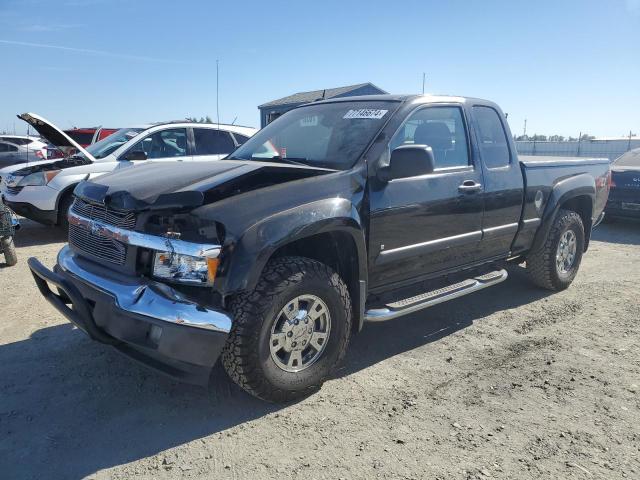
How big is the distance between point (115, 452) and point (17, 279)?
3928mm

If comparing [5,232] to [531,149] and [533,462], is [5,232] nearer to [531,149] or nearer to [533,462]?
[533,462]

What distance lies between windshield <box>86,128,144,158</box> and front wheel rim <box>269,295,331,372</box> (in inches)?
247

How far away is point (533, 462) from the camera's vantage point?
2697mm

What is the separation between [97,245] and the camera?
10.5 ft

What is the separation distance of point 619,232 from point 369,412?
27.2 feet

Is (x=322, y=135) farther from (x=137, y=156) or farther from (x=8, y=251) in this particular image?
(x=8, y=251)

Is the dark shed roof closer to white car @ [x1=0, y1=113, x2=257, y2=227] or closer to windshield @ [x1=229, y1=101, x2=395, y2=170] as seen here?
white car @ [x1=0, y1=113, x2=257, y2=227]

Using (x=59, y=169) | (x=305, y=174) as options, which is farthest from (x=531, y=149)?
(x=305, y=174)

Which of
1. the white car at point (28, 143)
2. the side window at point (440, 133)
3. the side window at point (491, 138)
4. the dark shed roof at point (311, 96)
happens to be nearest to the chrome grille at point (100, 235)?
the side window at point (440, 133)

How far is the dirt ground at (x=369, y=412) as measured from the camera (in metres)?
2.66

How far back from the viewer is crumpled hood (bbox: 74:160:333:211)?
283 centimetres

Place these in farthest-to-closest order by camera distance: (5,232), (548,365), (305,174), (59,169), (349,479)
→ (59,169) → (5,232) → (548,365) → (305,174) → (349,479)

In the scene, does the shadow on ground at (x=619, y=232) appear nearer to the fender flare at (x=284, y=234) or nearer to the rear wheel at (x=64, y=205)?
the fender flare at (x=284, y=234)

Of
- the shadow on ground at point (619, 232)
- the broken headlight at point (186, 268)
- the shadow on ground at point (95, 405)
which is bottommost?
the shadow on ground at point (95, 405)
